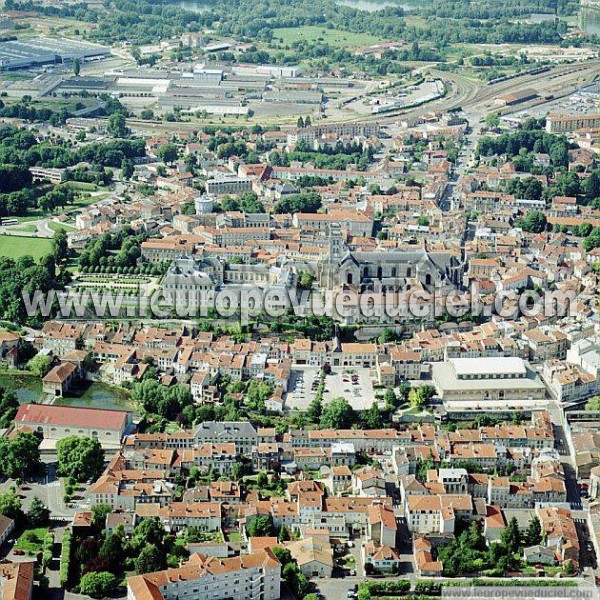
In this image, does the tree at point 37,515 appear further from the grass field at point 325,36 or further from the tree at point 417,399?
the grass field at point 325,36

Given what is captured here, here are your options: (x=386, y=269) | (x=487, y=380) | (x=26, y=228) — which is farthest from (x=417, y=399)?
(x=26, y=228)

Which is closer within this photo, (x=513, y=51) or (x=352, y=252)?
(x=352, y=252)

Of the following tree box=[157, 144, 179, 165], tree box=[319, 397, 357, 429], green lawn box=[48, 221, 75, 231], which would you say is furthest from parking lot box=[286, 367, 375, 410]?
tree box=[157, 144, 179, 165]

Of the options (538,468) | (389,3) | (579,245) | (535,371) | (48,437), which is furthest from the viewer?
(389,3)

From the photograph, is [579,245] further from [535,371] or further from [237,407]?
[237,407]

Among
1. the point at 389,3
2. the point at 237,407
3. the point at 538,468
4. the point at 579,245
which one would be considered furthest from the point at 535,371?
the point at 389,3

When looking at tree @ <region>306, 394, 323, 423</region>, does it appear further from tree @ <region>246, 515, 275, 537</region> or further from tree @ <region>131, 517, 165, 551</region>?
tree @ <region>131, 517, 165, 551</region>

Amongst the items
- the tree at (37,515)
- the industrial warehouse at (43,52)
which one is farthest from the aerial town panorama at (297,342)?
the industrial warehouse at (43,52)
